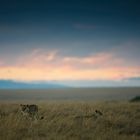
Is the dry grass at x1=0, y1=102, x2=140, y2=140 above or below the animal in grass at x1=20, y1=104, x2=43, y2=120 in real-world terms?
below

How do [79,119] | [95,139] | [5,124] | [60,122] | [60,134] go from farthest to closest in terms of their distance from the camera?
[79,119], [60,122], [5,124], [60,134], [95,139]

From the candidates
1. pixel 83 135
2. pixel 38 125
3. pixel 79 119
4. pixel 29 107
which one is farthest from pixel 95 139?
pixel 29 107

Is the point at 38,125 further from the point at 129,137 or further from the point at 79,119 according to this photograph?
the point at 129,137

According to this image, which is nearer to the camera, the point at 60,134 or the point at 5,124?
the point at 60,134

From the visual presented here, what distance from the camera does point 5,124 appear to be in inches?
581

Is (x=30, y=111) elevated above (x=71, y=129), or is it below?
above

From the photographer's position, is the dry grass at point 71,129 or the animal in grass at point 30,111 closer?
the dry grass at point 71,129

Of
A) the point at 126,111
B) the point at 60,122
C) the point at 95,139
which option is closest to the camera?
the point at 95,139

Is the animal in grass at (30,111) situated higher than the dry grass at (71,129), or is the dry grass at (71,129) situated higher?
the animal in grass at (30,111)

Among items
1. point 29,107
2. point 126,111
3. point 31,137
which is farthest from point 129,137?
point 126,111

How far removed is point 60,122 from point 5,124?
2.51 m

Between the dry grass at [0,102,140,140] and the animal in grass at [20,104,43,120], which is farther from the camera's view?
the animal in grass at [20,104,43,120]

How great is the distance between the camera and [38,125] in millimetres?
15273

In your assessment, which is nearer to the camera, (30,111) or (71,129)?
(71,129)
